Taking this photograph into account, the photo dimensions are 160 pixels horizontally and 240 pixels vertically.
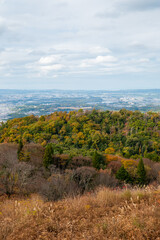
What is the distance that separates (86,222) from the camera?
4367 millimetres

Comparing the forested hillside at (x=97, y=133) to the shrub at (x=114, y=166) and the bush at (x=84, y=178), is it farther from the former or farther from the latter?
the bush at (x=84, y=178)

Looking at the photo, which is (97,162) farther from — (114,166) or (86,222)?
(86,222)

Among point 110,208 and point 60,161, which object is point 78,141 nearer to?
point 60,161

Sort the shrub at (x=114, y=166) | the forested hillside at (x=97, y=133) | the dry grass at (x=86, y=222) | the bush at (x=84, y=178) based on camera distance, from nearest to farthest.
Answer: the dry grass at (x=86, y=222) → the bush at (x=84, y=178) → the shrub at (x=114, y=166) → the forested hillside at (x=97, y=133)

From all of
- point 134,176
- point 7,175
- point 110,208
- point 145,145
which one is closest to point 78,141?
point 145,145

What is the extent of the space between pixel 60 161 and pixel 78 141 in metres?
13.6

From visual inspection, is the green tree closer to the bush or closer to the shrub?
the shrub

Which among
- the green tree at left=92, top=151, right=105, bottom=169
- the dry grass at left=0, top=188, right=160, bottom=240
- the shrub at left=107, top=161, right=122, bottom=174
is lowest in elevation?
the shrub at left=107, top=161, right=122, bottom=174

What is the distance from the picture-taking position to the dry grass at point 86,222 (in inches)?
148

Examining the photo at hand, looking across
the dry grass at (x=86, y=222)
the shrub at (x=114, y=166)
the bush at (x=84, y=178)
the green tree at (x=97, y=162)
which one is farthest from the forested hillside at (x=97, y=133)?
the dry grass at (x=86, y=222)

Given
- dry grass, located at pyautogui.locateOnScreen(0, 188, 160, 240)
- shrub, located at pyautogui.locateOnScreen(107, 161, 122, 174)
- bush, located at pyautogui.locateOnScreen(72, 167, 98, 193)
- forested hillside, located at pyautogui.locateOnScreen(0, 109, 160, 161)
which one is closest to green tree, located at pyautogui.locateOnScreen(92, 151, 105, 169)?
shrub, located at pyautogui.locateOnScreen(107, 161, 122, 174)

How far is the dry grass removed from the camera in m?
3.76

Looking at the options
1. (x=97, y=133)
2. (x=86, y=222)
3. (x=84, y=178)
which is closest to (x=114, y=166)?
(x=84, y=178)

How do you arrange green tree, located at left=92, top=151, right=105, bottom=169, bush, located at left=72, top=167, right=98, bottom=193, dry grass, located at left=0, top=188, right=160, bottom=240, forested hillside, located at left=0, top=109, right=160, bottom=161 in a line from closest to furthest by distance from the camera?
dry grass, located at left=0, top=188, right=160, bottom=240, bush, located at left=72, top=167, right=98, bottom=193, green tree, located at left=92, top=151, right=105, bottom=169, forested hillside, located at left=0, top=109, right=160, bottom=161
